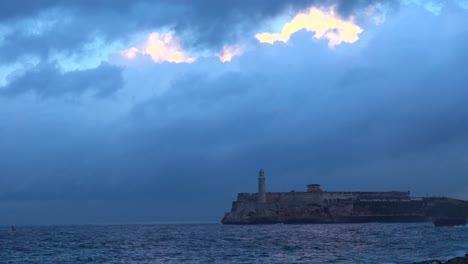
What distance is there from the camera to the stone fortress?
16275 centimetres

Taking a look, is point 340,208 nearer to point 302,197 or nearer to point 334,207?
point 334,207

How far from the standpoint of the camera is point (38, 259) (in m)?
58.7

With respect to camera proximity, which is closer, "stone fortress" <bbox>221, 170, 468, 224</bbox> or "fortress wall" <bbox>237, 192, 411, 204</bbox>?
"stone fortress" <bbox>221, 170, 468, 224</bbox>

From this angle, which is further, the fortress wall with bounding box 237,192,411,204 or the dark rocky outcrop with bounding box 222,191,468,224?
the fortress wall with bounding box 237,192,411,204

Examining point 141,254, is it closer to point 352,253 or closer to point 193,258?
point 193,258

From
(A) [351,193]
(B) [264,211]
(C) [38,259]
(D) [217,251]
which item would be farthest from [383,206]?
(C) [38,259]

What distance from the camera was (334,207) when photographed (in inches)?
6575

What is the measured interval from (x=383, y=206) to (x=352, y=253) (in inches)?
4767

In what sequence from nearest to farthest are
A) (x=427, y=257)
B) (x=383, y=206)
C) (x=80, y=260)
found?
1. (x=427, y=257)
2. (x=80, y=260)
3. (x=383, y=206)

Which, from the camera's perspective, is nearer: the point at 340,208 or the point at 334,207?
the point at 334,207

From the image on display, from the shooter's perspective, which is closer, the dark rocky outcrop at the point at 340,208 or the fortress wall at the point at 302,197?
the dark rocky outcrop at the point at 340,208

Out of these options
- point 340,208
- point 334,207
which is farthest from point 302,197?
point 340,208

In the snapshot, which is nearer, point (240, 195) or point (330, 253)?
point (330, 253)

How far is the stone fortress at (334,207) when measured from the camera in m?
163
